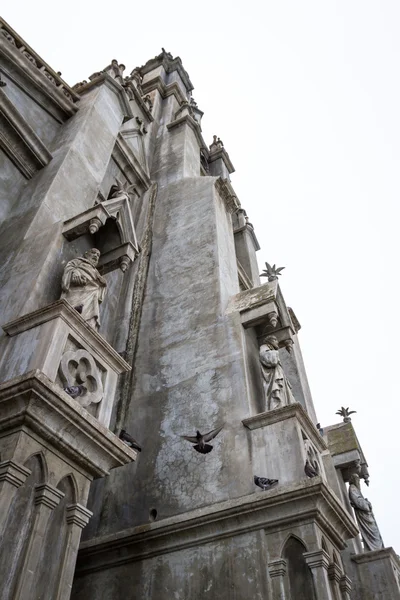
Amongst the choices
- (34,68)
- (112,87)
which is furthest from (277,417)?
(112,87)

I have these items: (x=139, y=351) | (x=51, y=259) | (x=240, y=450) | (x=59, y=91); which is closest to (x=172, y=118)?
(x=59, y=91)

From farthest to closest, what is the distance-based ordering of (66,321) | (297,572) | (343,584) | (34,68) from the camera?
(34,68), (343,584), (297,572), (66,321)

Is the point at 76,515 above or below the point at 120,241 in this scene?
below

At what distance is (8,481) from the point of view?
201 inches

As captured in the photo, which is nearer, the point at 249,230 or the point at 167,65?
the point at 249,230

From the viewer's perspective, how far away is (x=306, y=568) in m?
6.80

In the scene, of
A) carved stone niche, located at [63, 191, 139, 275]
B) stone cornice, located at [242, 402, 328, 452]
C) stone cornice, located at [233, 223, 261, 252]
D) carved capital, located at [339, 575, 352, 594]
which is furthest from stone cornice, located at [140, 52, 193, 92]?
carved capital, located at [339, 575, 352, 594]

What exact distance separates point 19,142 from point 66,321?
222 inches

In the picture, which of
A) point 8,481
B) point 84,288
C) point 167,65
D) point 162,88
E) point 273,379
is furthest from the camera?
point 167,65

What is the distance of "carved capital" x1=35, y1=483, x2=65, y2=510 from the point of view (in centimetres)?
538

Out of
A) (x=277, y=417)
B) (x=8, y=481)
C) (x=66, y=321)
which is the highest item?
(x=277, y=417)

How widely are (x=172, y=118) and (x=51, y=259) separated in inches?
597

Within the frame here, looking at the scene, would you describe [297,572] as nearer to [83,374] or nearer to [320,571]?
[320,571]

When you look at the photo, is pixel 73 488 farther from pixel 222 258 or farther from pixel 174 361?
pixel 222 258
